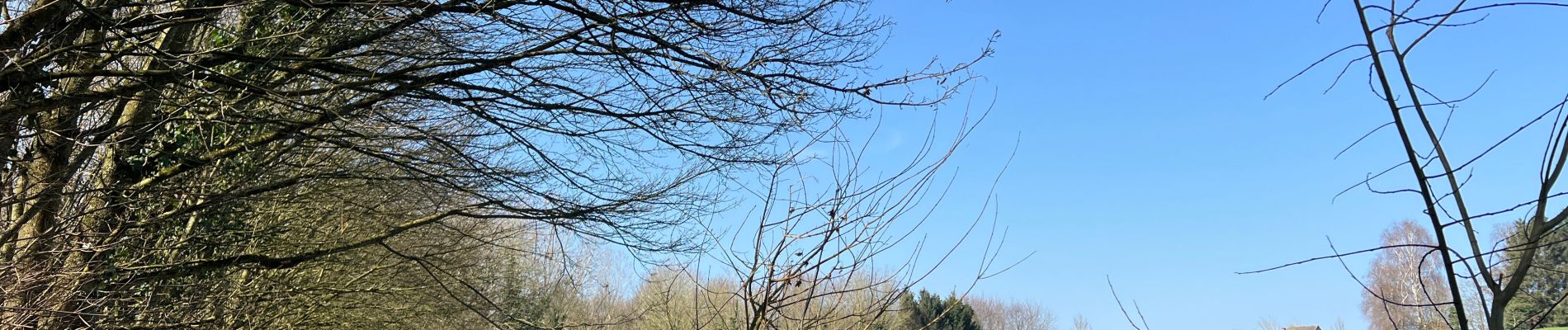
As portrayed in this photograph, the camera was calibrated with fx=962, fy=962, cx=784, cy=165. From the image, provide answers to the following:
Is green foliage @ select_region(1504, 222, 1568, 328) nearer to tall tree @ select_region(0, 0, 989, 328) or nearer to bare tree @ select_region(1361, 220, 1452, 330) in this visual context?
bare tree @ select_region(1361, 220, 1452, 330)

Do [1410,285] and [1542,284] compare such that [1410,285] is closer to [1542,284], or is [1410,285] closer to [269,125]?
[1542,284]

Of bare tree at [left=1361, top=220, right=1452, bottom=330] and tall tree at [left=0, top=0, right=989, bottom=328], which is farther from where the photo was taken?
tall tree at [left=0, top=0, right=989, bottom=328]

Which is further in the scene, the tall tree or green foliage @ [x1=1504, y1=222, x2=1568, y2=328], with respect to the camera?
the tall tree

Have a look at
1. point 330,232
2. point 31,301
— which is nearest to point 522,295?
point 330,232

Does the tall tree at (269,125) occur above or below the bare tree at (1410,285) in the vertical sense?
above

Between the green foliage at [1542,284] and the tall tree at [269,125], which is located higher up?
the tall tree at [269,125]

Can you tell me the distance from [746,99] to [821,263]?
4601 mm

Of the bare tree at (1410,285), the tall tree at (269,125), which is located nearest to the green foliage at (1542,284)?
the bare tree at (1410,285)

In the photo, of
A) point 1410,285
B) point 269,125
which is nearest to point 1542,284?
point 1410,285

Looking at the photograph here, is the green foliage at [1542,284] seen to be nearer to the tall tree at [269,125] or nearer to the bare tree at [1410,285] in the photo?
the bare tree at [1410,285]

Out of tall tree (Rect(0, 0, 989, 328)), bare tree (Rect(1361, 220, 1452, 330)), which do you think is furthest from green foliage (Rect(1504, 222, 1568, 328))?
tall tree (Rect(0, 0, 989, 328))

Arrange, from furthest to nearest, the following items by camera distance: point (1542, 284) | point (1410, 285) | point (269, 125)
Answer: point (269, 125), point (1410, 285), point (1542, 284)

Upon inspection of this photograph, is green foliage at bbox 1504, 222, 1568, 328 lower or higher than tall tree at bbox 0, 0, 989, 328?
lower

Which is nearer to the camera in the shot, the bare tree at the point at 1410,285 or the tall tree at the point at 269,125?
the bare tree at the point at 1410,285
